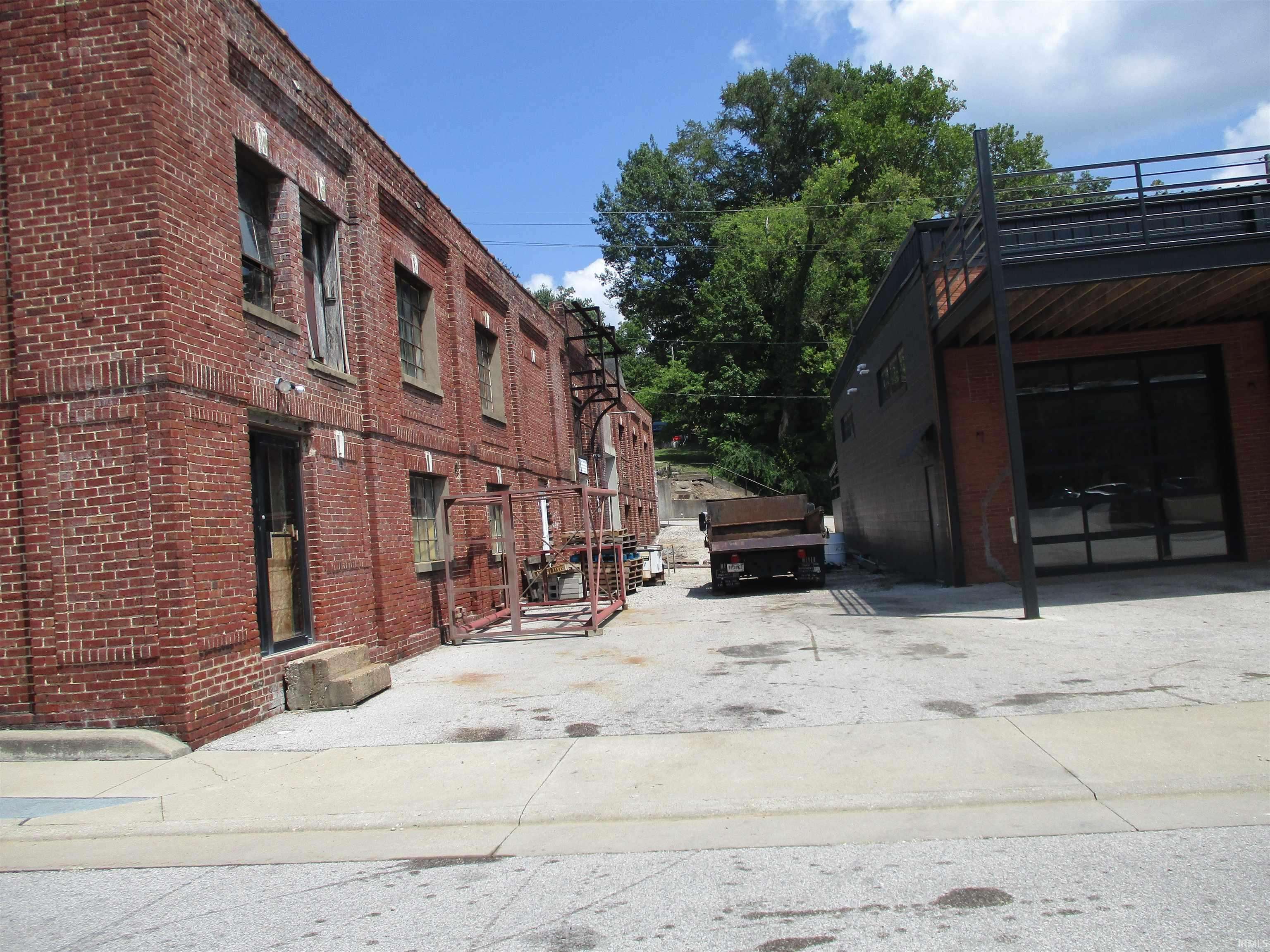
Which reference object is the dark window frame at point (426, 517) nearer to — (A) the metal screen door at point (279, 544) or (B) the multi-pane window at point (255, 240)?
(A) the metal screen door at point (279, 544)

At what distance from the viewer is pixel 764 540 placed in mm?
17938

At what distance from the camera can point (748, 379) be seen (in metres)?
49.7

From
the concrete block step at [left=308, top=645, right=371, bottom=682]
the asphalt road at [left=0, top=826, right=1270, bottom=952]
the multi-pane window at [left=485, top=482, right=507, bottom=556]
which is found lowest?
the asphalt road at [left=0, top=826, right=1270, bottom=952]

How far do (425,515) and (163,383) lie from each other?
6543mm

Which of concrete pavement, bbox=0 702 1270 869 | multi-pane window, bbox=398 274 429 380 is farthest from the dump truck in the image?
concrete pavement, bbox=0 702 1270 869

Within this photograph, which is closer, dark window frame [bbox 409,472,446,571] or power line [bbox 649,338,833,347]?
dark window frame [bbox 409,472,446,571]

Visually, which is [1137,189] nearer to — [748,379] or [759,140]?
[748,379]

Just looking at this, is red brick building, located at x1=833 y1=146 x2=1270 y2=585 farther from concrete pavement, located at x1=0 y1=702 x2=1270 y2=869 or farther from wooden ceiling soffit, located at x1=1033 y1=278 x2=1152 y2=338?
concrete pavement, located at x1=0 y1=702 x2=1270 y2=869

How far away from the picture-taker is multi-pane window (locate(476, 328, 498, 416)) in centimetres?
1722

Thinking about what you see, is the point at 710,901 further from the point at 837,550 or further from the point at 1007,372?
the point at 837,550

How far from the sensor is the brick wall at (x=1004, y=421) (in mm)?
14680

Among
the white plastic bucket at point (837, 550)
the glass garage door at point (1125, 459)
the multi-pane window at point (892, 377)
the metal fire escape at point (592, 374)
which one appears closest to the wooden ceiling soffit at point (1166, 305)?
the glass garage door at point (1125, 459)

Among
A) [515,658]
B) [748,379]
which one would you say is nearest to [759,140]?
[748,379]

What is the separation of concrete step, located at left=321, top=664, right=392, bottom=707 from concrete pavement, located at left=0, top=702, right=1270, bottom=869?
1.67m
